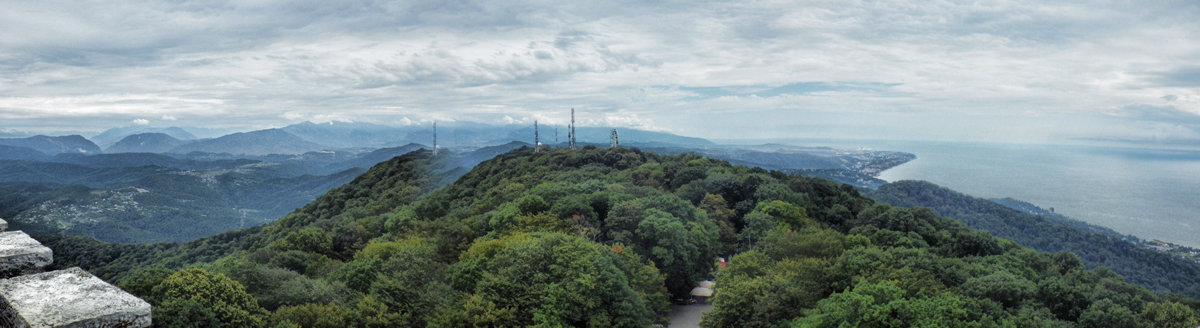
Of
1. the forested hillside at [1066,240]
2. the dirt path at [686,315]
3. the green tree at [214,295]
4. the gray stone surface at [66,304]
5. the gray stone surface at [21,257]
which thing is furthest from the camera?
the forested hillside at [1066,240]

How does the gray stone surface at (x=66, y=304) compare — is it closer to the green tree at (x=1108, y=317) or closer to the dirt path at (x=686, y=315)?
the dirt path at (x=686, y=315)

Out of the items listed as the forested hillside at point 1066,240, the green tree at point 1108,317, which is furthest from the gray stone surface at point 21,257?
the forested hillside at point 1066,240

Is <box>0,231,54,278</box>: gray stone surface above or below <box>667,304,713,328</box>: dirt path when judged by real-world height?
above

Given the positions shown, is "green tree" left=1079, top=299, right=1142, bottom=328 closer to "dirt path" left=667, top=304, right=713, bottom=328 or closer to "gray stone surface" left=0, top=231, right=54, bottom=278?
"dirt path" left=667, top=304, right=713, bottom=328

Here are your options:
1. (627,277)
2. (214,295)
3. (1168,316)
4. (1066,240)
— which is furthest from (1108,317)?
(1066,240)

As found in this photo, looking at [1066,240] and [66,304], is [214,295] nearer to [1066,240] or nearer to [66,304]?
[66,304]

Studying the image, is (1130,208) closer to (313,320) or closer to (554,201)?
(554,201)

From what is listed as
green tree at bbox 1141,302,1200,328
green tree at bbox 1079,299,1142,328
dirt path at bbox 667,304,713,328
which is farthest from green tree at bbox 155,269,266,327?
green tree at bbox 1141,302,1200,328

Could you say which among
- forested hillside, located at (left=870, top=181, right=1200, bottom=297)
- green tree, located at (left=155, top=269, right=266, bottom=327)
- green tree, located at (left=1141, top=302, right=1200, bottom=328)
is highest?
green tree, located at (left=155, top=269, right=266, bottom=327)
